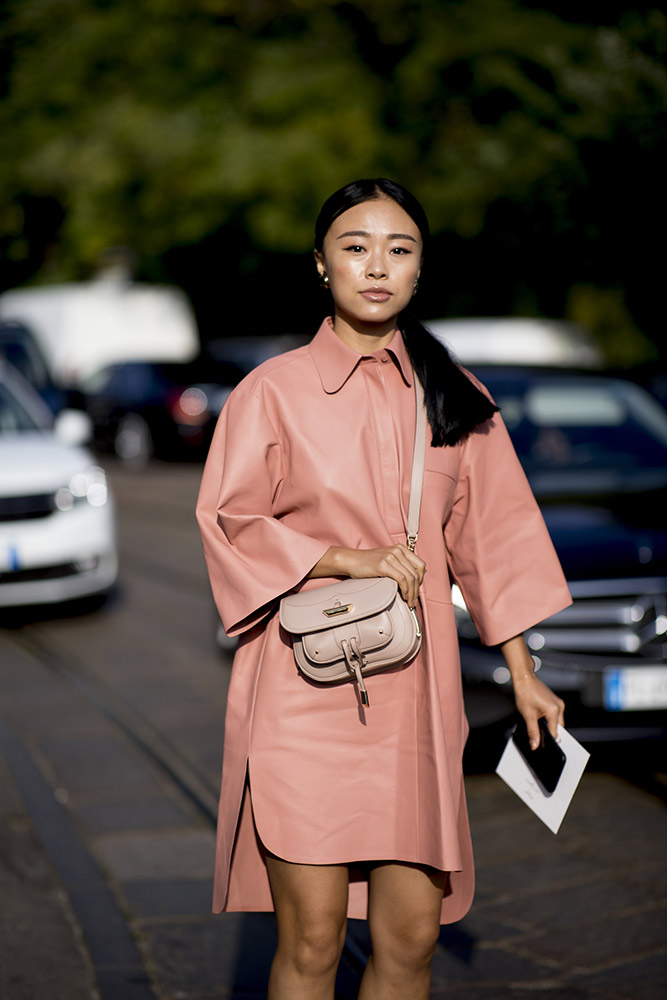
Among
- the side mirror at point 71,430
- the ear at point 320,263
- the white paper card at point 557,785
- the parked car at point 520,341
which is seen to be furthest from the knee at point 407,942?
the parked car at point 520,341

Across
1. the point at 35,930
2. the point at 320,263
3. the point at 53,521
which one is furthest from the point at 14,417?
the point at 320,263

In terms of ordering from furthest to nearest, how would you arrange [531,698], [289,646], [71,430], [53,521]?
[71,430] → [53,521] → [531,698] → [289,646]

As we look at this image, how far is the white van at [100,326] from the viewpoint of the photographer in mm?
23000

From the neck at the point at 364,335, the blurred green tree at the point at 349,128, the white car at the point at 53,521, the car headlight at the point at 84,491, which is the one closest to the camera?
the neck at the point at 364,335

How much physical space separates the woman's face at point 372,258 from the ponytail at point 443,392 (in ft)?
0.43

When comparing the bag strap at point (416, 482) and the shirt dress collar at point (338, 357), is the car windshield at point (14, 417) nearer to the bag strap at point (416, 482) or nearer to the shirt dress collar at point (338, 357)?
the shirt dress collar at point (338, 357)

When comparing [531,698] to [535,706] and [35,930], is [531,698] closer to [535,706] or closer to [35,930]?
[535,706]

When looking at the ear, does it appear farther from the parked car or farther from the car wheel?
the car wheel

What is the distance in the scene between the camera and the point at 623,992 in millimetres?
3193

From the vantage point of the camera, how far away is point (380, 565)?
7.38 feet

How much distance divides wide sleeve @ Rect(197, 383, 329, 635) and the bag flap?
0.15 feet

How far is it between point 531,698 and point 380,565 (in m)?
0.45

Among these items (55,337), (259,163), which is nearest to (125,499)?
(55,337)

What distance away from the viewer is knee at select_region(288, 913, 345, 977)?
2307mm
